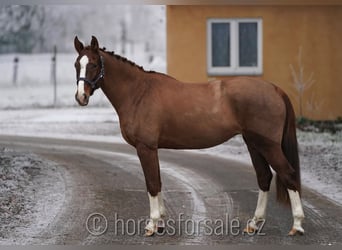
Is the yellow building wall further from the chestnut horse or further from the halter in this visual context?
the halter

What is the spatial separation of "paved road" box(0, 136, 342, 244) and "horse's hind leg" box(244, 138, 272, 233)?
73 millimetres

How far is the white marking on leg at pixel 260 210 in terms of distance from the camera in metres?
3.52

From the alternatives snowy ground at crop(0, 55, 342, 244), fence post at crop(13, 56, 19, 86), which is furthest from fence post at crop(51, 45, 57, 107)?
fence post at crop(13, 56, 19, 86)

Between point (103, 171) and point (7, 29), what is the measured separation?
1358 millimetres

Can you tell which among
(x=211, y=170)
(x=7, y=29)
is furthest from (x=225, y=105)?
(x=7, y=29)

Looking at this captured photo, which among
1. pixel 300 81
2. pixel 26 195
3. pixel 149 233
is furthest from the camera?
pixel 300 81

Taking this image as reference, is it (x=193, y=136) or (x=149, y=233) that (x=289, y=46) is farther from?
(x=149, y=233)

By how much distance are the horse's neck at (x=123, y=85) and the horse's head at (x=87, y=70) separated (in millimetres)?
116

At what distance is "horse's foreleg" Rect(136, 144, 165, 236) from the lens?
3303mm

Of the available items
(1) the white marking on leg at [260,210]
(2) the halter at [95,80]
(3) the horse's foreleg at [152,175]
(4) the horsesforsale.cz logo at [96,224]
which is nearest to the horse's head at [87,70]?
(2) the halter at [95,80]

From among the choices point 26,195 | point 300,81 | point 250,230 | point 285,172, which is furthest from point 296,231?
point 26,195

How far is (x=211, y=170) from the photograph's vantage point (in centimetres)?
394

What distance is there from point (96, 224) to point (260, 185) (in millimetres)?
1145

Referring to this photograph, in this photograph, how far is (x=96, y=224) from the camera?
11.8ft
